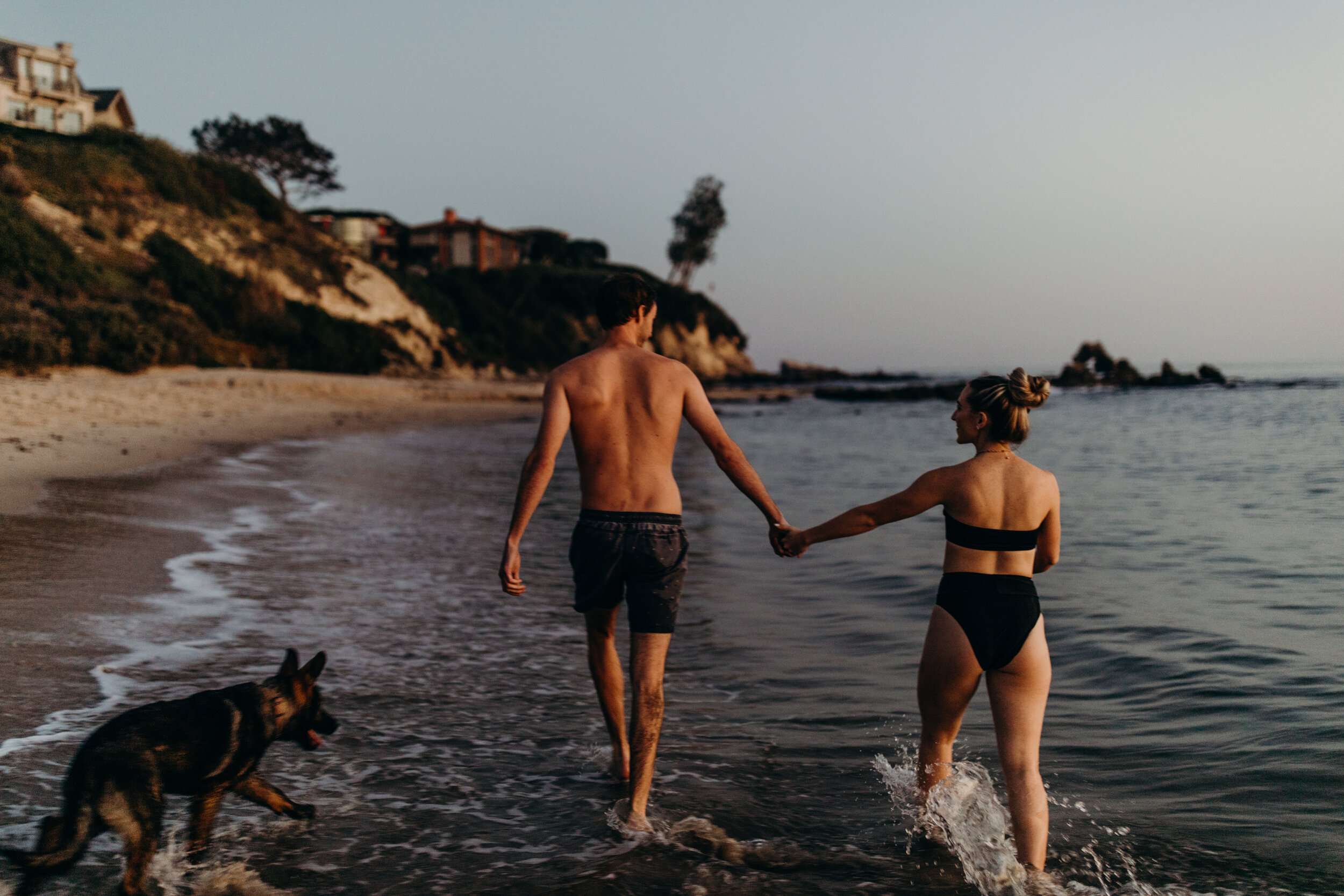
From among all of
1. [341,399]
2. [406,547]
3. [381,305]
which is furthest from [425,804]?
[381,305]

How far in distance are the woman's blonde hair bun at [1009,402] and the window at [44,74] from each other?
61.7 metres

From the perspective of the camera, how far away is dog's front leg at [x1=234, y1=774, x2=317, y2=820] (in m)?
3.23

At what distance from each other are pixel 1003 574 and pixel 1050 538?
22 cm

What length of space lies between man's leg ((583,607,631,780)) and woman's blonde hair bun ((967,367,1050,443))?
65.8 inches

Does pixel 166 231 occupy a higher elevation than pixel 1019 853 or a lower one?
higher

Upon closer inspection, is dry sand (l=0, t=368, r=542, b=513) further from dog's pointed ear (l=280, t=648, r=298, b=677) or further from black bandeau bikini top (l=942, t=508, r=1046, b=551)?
black bandeau bikini top (l=942, t=508, r=1046, b=551)

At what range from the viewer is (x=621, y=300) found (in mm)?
3721

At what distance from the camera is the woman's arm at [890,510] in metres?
3.06

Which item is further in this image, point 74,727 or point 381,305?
point 381,305

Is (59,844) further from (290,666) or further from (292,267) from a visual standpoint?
(292,267)

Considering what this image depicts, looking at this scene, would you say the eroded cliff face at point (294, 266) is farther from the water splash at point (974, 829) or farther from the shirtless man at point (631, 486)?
the water splash at point (974, 829)

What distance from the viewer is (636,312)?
3.75m

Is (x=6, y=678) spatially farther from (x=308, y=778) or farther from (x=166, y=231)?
(x=166, y=231)

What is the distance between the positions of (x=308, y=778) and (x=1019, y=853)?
3.02m
